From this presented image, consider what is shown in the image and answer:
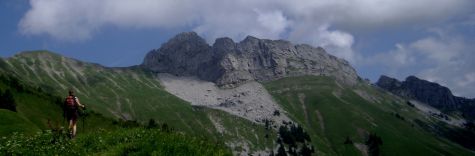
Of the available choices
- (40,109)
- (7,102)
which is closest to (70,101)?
(7,102)

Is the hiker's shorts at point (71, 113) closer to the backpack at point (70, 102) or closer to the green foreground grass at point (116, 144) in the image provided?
the backpack at point (70, 102)

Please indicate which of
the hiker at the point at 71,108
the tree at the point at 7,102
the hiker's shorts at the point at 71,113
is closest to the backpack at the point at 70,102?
the hiker at the point at 71,108

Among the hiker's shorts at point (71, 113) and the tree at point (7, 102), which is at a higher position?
the tree at point (7, 102)

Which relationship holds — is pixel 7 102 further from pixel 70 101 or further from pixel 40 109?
pixel 70 101

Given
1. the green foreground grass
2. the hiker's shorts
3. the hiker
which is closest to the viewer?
the green foreground grass

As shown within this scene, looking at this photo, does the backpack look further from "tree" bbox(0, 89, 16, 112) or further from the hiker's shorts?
"tree" bbox(0, 89, 16, 112)

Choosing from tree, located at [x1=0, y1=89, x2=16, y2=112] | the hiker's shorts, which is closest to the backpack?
the hiker's shorts

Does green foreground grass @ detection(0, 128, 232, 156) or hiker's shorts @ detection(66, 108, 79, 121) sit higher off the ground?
hiker's shorts @ detection(66, 108, 79, 121)

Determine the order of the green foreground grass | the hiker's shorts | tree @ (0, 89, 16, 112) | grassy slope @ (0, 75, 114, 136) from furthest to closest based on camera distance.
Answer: grassy slope @ (0, 75, 114, 136) < tree @ (0, 89, 16, 112) < the hiker's shorts < the green foreground grass

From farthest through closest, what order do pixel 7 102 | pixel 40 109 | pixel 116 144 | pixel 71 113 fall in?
pixel 40 109
pixel 7 102
pixel 71 113
pixel 116 144

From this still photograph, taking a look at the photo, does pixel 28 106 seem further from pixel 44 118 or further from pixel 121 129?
pixel 121 129

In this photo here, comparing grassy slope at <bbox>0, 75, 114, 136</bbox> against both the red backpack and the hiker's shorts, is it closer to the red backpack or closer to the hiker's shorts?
the hiker's shorts

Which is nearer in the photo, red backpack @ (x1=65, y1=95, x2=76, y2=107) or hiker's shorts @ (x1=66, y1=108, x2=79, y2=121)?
red backpack @ (x1=65, y1=95, x2=76, y2=107)

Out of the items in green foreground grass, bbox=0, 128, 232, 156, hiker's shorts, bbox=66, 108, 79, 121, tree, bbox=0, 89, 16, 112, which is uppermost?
tree, bbox=0, 89, 16, 112
